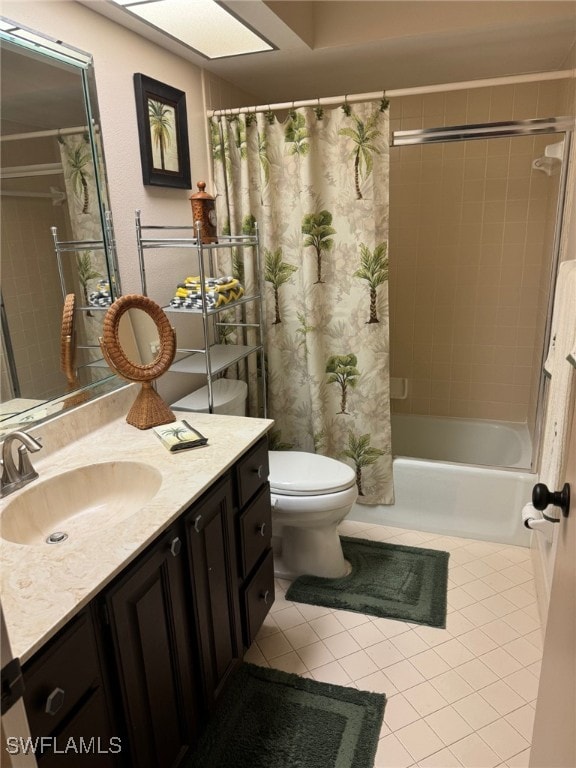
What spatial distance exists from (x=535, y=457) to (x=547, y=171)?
59.7 inches

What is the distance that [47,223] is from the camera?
5.11 ft

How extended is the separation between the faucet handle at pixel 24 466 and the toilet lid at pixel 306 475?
38.8 inches

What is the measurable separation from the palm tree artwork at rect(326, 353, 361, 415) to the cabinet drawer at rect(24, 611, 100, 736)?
5.82ft

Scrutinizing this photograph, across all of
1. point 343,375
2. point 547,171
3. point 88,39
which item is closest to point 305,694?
point 343,375

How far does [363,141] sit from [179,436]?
60.9 inches

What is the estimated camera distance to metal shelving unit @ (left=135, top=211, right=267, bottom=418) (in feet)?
6.57

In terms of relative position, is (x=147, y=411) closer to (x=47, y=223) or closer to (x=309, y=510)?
(x=47, y=223)

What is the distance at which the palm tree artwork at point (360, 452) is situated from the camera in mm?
2621

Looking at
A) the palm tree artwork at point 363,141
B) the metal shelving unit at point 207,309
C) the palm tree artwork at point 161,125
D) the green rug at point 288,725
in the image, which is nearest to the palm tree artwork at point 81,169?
the metal shelving unit at point 207,309

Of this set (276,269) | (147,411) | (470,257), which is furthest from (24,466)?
(470,257)

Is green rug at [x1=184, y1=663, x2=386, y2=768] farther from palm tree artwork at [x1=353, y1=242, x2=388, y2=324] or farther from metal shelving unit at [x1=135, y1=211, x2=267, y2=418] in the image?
palm tree artwork at [x1=353, y1=242, x2=388, y2=324]

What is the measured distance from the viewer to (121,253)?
1944mm

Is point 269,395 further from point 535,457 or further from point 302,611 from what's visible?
point 535,457

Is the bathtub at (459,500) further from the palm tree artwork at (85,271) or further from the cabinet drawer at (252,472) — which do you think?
the palm tree artwork at (85,271)
